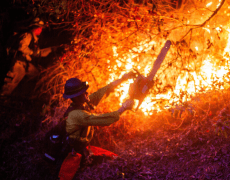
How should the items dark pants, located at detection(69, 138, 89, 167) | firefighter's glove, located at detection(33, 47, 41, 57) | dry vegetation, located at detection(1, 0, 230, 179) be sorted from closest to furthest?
1. dark pants, located at detection(69, 138, 89, 167)
2. dry vegetation, located at detection(1, 0, 230, 179)
3. firefighter's glove, located at detection(33, 47, 41, 57)

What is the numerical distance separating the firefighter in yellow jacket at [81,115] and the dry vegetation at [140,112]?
0.84m

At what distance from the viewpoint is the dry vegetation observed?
3734 millimetres

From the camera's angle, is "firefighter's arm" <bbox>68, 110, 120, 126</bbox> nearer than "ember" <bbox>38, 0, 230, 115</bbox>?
Yes

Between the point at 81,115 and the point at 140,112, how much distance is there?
10.2 feet

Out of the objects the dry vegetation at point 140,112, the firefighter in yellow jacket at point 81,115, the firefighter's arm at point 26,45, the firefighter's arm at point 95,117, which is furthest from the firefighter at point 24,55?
the firefighter's arm at point 95,117

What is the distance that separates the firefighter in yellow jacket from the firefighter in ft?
14.6

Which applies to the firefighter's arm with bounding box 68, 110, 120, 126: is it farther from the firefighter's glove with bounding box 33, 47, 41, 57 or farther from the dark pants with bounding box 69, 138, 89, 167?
the firefighter's glove with bounding box 33, 47, 41, 57

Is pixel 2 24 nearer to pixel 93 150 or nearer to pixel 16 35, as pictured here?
pixel 16 35

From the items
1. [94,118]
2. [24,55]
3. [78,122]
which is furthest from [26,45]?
[94,118]

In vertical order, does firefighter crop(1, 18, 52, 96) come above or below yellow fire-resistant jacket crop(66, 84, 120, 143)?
above

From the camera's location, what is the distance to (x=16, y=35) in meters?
6.75

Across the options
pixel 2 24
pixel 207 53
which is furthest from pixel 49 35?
pixel 207 53

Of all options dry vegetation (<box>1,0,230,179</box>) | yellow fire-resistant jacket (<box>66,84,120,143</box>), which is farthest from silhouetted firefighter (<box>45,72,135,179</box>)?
dry vegetation (<box>1,0,230,179</box>)

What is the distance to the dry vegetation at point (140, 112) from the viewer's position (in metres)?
3.73
